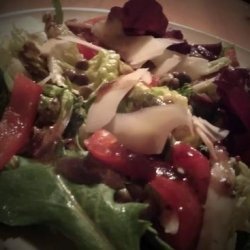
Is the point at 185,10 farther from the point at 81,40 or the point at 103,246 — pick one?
Answer: the point at 103,246

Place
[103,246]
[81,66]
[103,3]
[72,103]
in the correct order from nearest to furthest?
[103,246]
[72,103]
[81,66]
[103,3]

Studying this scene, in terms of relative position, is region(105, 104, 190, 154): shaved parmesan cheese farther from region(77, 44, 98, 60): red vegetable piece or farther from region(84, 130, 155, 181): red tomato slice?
region(77, 44, 98, 60): red vegetable piece

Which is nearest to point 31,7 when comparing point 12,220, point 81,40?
point 81,40

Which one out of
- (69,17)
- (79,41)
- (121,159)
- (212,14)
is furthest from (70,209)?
(212,14)

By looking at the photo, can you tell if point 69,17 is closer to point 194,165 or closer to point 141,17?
point 141,17

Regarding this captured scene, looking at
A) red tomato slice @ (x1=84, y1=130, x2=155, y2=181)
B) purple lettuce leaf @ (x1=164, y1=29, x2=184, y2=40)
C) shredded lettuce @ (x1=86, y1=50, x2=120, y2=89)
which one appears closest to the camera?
red tomato slice @ (x1=84, y1=130, x2=155, y2=181)

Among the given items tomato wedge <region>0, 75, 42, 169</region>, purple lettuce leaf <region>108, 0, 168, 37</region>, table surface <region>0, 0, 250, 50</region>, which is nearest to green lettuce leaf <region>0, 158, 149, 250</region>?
tomato wedge <region>0, 75, 42, 169</region>

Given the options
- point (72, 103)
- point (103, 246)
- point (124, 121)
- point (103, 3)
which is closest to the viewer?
point (103, 246)
